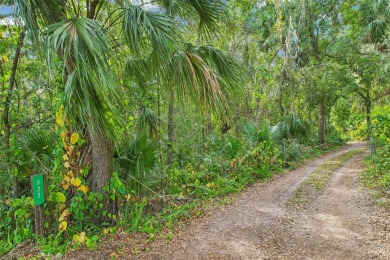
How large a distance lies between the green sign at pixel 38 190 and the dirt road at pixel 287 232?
149 cm

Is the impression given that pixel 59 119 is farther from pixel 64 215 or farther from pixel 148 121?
pixel 148 121

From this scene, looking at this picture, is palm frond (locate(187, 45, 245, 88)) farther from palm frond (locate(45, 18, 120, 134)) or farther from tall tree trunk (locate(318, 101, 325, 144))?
tall tree trunk (locate(318, 101, 325, 144))

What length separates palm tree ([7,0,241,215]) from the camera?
2445 mm

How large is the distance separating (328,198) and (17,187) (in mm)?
5678

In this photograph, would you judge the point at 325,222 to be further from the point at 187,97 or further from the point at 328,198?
the point at 187,97

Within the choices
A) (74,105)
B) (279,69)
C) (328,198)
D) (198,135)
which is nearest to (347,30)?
(279,69)

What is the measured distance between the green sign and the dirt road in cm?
149

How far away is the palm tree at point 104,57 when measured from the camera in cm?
245

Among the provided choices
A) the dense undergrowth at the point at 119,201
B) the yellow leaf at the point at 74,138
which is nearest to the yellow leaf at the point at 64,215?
the dense undergrowth at the point at 119,201

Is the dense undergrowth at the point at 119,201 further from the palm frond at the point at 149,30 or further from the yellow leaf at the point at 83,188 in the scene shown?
the palm frond at the point at 149,30

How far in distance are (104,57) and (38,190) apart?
197cm

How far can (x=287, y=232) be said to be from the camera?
3.79m

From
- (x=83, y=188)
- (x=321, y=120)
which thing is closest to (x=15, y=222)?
(x=83, y=188)

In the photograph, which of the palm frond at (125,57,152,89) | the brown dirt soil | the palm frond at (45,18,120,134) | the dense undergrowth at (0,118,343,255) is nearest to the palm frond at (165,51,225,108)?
the palm frond at (45,18,120,134)
